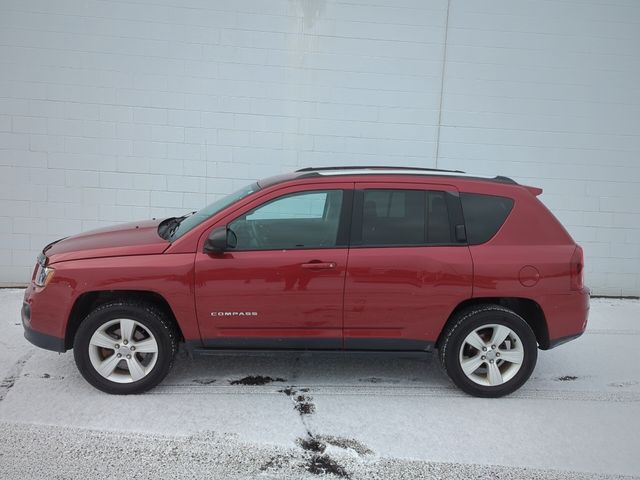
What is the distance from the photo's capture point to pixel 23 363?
4.71 m

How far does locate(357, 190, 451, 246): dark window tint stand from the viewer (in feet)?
13.7

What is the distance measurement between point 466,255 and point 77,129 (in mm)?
5079

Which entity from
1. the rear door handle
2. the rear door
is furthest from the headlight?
the rear door

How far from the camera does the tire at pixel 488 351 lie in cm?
418

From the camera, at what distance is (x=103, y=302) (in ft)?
13.9

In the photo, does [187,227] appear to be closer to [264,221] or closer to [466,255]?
[264,221]

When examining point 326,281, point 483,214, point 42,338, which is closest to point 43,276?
point 42,338

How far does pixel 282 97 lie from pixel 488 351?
164 inches

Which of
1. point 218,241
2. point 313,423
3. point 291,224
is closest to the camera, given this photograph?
point 313,423

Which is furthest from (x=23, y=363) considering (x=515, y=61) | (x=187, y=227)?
(x=515, y=61)

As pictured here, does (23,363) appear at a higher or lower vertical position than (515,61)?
lower

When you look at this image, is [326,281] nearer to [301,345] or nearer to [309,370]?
[301,345]

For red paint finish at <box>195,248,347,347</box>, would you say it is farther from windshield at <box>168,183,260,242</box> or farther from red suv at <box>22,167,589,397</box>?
windshield at <box>168,183,260,242</box>

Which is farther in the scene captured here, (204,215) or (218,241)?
(204,215)
